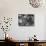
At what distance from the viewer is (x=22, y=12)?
397 centimetres

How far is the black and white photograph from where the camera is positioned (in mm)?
3965

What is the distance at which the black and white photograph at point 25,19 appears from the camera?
156 inches

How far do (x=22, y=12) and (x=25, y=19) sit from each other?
0.23 m

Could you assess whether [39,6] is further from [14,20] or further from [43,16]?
[14,20]

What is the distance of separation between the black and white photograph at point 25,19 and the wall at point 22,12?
0.30 feet

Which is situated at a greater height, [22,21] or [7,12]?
[7,12]

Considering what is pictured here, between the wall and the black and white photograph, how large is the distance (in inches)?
3.6

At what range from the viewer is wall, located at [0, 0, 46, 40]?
12.9 feet

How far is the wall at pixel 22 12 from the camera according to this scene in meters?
3.94

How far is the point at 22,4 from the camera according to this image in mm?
3977

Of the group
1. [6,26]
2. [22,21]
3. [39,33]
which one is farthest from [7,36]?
[39,33]

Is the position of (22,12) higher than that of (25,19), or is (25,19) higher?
(22,12)

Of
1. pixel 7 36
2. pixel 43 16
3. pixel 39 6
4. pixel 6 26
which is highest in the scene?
pixel 39 6

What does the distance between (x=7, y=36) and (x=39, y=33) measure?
97 centimetres
